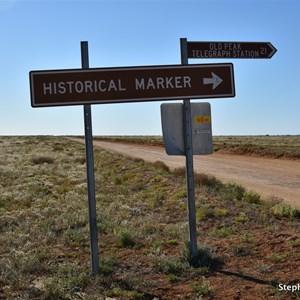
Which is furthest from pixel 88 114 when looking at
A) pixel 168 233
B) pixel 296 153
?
pixel 296 153

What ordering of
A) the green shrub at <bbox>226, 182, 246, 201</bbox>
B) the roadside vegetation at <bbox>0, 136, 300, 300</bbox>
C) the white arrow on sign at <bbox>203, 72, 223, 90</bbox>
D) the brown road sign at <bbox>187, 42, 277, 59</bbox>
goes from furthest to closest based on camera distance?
the green shrub at <bbox>226, 182, 246, 201</bbox> < the brown road sign at <bbox>187, 42, 277, 59</bbox> < the white arrow on sign at <bbox>203, 72, 223, 90</bbox> < the roadside vegetation at <bbox>0, 136, 300, 300</bbox>

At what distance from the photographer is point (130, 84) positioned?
18.3 ft

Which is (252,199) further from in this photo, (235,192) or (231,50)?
(231,50)

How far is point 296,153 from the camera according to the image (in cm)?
2902

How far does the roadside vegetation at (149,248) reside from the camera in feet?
17.0

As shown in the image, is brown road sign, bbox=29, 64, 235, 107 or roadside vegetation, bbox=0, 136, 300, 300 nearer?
roadside vegetation, bbox=0, 136, 300, 300

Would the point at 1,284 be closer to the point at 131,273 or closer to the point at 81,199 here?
the point at 131,273

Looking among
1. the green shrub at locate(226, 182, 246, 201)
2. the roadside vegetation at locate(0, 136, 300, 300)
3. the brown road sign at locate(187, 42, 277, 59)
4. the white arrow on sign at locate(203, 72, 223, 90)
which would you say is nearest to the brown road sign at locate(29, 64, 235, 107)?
the white arrow on sign at locate(203, 72, 223, 90)

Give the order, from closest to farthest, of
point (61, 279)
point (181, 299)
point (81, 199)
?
Result: point (181, 299) < point (61, 279) < point (81, 199)

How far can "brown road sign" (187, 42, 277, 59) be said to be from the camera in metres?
6.05

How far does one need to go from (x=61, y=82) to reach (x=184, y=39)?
1725 mm

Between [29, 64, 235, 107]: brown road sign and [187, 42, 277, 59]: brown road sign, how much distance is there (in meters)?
→ 0.41

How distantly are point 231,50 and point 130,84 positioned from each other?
1.58 meters

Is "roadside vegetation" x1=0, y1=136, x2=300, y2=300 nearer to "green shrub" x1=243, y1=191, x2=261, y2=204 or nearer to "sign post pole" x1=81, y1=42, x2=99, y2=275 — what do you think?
"green shrub" x1=243, y1=191, x2=261, y2=204
